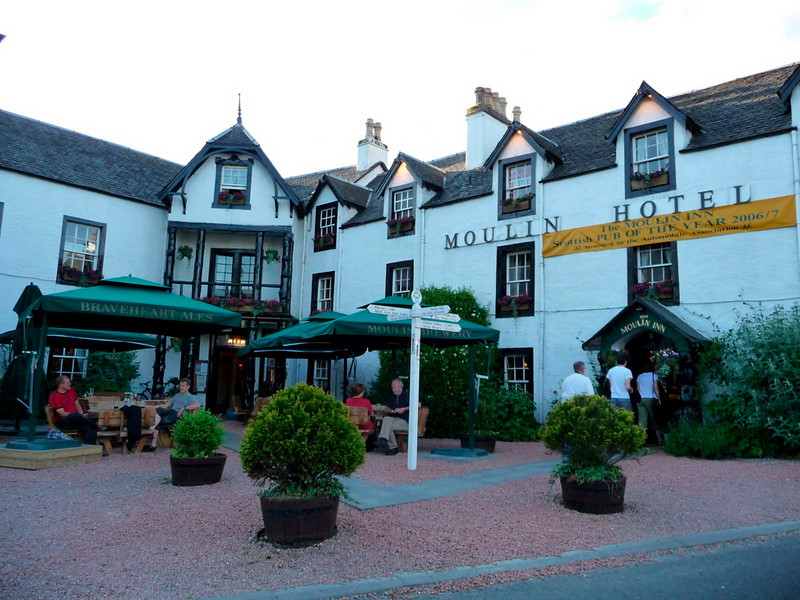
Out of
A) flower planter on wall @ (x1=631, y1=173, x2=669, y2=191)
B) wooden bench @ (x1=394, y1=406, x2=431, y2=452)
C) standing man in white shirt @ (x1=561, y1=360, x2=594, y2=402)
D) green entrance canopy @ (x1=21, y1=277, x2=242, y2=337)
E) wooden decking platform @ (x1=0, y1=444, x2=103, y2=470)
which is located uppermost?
flower planter on wall @ (x1=631, y1=173, x2=669, y2=191)

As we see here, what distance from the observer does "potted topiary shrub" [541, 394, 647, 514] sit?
23.8 feet

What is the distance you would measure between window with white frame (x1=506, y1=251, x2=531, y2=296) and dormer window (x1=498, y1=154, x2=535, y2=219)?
1119 millimetres

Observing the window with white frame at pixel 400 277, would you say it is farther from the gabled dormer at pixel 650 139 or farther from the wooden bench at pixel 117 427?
the wooden bench at pixel 117 427

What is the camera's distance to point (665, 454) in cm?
1237

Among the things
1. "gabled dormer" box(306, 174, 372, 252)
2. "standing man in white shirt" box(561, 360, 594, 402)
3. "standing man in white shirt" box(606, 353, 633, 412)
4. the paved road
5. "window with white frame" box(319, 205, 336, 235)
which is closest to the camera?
the paved road

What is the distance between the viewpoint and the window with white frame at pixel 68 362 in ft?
65.2

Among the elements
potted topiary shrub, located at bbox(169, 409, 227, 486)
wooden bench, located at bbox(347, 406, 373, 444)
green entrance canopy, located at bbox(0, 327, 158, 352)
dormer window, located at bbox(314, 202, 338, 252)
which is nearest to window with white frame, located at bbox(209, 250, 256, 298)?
dormer window, located at bbox(314, 202, 338, 252)

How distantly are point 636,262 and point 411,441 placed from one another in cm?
824

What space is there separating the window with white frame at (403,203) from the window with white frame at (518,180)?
3.35 meters

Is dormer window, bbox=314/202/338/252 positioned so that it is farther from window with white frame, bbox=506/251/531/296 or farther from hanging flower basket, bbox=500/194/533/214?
window with white frame, bbox=506/251/531/296

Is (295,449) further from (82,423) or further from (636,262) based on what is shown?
(636,262)

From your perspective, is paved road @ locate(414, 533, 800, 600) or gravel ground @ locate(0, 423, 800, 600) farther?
gravel ground @ locate(0, 423, 800, 600)

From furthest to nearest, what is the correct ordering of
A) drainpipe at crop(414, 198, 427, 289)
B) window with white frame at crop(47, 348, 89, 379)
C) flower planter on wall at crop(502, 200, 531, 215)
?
window with white frame at crop(47, 348, 89, 379) → drainpipe at crop(414, 198, 427, 289) → flower planter on wall at crop(502, 200, 531, 215)

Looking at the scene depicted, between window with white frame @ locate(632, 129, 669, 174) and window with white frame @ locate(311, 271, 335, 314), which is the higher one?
window with white frame @ locate(632, 129, 669, 174)
